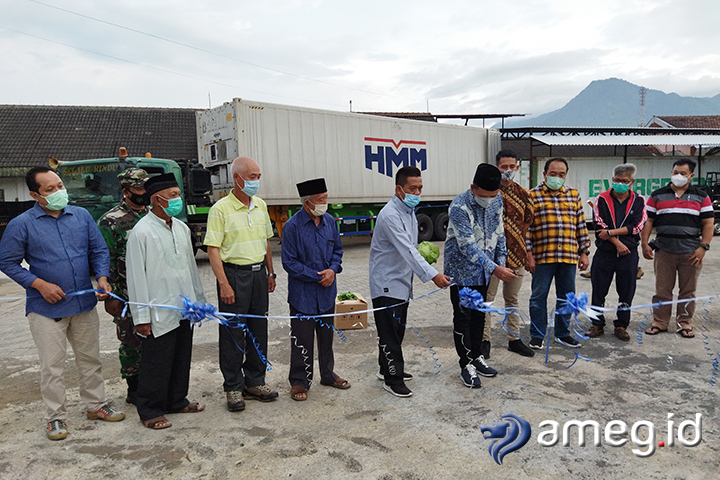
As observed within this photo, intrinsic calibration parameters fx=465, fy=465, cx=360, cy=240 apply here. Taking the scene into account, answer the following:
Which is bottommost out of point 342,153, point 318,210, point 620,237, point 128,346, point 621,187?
point 128,346

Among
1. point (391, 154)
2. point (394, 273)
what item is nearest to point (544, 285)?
point (394, 273)

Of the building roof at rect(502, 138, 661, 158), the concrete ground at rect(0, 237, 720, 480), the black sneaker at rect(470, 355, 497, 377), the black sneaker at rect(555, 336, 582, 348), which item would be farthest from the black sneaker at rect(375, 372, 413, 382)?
the building roof at rect(502, 138, 661, 158)

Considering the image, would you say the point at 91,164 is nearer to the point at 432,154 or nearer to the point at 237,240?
the point at 237,240

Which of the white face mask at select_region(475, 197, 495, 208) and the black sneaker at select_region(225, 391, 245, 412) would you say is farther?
the white face mask at select_region(475, 197, 495, 208)

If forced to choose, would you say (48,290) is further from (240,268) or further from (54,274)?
(240,268)

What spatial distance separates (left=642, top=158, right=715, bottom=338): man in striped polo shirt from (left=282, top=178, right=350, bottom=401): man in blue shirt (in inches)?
141

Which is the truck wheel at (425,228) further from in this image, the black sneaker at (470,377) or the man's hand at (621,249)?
the black sneaker at (470,377)

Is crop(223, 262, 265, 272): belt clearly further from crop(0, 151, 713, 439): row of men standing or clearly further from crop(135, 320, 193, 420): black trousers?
crop(135, 320, 193, 420): black trousers

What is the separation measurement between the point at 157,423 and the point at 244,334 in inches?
32.1

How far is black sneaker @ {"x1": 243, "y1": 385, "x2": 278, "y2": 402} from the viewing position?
355cm

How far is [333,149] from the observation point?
11992 mm

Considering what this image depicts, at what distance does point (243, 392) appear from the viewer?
143 inches

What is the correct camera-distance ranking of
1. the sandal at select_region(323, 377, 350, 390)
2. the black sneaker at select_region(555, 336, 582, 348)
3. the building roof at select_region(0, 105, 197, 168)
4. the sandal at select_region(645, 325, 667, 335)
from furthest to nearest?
1. the building roof at select_region(0, 105, 197, 168)
2. the sandal at select_region(645, 325, 667, 335)
3. the black sneaker at select_region(555, 336, 582, 348)
4. the sandal at select_region(323, 377, 350, 390)

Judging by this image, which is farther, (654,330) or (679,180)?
(654,330)
